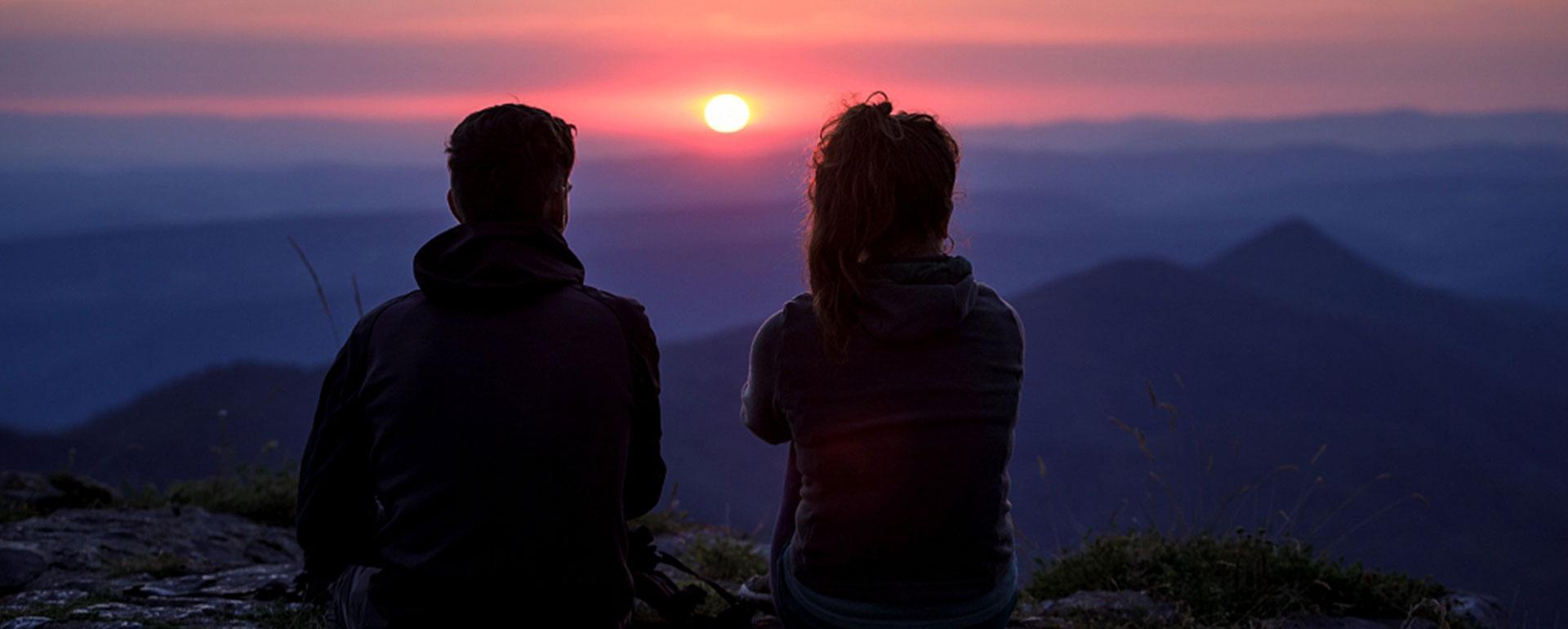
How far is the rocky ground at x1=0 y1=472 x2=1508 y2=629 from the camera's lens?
4.18 metres

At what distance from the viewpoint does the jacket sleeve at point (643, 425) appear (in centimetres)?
284

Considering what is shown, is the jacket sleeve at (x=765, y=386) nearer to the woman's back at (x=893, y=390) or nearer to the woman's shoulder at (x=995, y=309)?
the woman's back at (x=893, y=390)

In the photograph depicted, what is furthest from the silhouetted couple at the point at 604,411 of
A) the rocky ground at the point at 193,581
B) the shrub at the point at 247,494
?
the shrub at the point at 247,494

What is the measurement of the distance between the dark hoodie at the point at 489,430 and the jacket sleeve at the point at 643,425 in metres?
0.02

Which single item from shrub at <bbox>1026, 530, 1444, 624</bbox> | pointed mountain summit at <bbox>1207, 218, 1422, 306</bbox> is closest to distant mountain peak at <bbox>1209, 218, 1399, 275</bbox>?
pointed mountain summit at <bbox>1207, 218, 1422, 306</bbox>

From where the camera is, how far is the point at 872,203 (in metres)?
2.81

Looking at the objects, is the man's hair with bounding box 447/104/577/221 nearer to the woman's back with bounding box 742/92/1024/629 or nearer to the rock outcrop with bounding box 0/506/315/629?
the woman's back with bounding box 742/92/1024/629

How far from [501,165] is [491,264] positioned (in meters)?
0.28

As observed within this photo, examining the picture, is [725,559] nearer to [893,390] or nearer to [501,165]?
[893,390]

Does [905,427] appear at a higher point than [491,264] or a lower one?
lower

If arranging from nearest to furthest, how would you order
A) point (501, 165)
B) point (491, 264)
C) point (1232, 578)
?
point (491, 264) < point (501, 165) < point (1232, 578)

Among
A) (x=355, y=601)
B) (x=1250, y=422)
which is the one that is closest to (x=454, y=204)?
(x=355, y=601)

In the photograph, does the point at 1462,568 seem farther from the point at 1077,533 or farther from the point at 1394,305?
the point at 1394,305

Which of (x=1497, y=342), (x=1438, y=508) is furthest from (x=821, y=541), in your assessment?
(x=1497, y=342)
